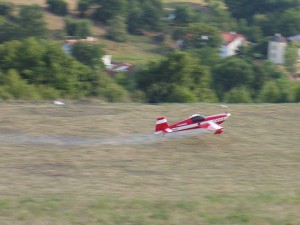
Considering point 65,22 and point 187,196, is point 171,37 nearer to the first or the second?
point 65,22

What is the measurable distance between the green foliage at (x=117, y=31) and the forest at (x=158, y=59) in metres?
0.11

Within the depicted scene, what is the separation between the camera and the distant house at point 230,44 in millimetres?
65256

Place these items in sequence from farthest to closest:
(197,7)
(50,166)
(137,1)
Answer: (197,7)
(137,1)
(50,166)

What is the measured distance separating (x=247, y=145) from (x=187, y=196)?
3.42 m

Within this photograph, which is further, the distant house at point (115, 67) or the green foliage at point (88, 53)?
the green foliage at point (88, 53)

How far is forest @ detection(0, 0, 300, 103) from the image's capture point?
2692cm

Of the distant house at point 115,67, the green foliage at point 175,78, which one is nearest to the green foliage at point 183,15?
the distant house at point 115,67

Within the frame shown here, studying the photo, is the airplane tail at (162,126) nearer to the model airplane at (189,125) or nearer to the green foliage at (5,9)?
the model airplane at (189,125)

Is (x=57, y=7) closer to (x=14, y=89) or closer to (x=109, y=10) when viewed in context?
(x=109, y=10)

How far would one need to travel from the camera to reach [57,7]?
76.0 meters

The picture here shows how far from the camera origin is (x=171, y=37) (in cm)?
7006

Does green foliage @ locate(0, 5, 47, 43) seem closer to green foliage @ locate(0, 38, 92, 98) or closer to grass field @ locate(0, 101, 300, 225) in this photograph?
green foliage @ locate(0, 38, 92, 98)

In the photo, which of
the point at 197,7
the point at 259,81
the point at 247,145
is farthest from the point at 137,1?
the point at 247,145

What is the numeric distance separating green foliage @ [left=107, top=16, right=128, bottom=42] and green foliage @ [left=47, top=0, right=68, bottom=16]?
10.1 meters
